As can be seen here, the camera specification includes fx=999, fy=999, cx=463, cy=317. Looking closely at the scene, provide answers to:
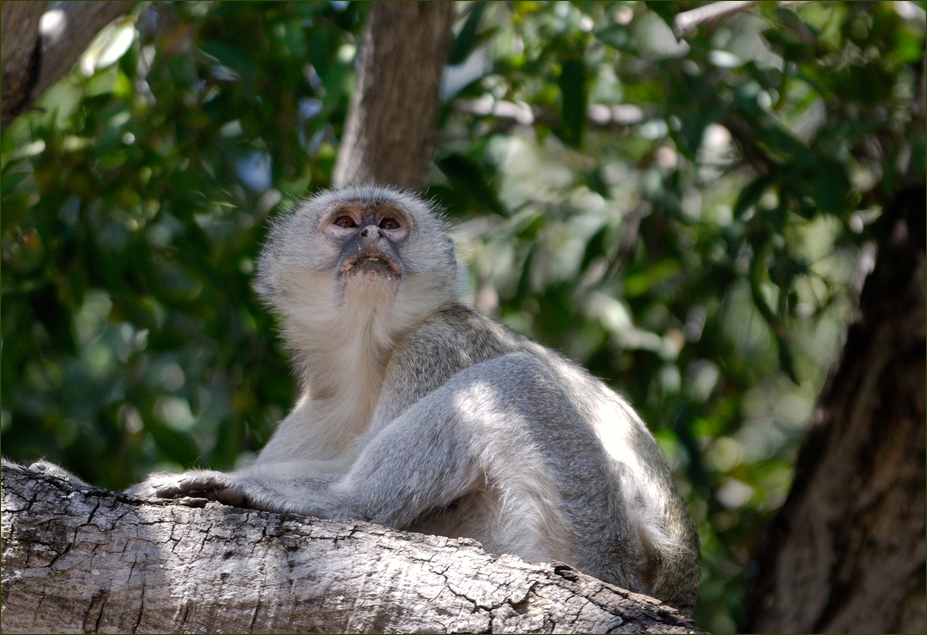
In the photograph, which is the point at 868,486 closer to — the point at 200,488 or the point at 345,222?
the point at 345,222

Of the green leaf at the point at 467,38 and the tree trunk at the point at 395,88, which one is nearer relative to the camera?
the tree trunk at the point at 395,88

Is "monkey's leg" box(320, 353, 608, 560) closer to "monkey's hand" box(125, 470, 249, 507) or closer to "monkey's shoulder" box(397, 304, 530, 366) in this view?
"monkey's hand" box(125, 470, 249, 507)

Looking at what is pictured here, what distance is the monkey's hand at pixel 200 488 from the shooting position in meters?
4.86

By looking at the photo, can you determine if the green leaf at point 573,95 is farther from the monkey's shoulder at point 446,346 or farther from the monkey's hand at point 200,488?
the monkey's hand at point 200,488

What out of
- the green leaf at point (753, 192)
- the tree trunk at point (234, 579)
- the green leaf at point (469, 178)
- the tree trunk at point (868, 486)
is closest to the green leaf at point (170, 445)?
the green leaf at point (469, 178)

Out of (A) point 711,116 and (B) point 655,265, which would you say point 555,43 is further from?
(B) point 655,265

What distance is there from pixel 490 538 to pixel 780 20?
16.1 feet

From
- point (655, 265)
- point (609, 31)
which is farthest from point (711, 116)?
point (655, 265)

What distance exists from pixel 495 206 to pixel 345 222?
143 centimetres

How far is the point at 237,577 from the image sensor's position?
4074 mm

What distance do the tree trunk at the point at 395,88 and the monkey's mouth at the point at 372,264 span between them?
55.3 inches

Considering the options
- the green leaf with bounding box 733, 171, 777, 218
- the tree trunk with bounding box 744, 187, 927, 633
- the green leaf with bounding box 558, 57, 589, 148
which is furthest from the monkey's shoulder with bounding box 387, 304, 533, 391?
the tree trunk with bounding box 744, 187, 927, 633

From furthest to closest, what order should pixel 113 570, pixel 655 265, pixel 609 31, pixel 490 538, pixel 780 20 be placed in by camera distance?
1. pixel 655 265
2. pixel 780 20
3. pixel 609 31
4. pixel 490 538
5. pixel 113 570

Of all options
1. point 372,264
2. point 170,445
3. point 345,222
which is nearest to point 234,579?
point 372,264
